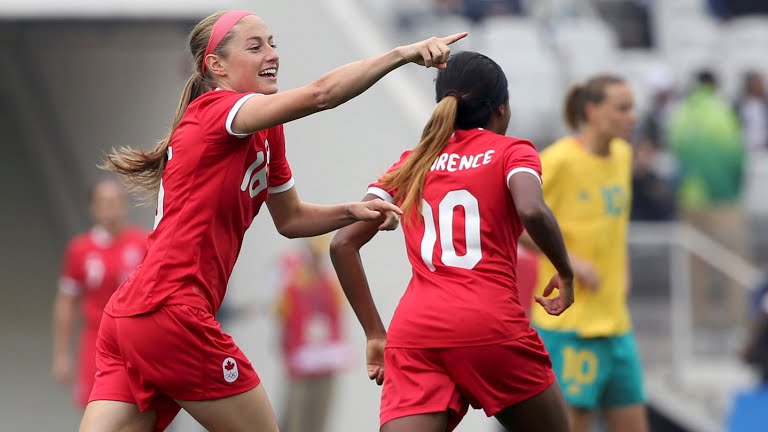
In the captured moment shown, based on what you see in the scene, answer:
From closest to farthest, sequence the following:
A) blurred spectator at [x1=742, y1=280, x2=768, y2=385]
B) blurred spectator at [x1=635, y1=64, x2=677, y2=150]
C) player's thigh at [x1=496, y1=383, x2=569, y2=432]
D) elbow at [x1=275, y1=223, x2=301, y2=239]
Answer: player's thigh at [x1=496, y1=383, x2=569, y2=432] → elbow at [x1=275, y1=223, x2=301, y2=239] → blurred spectator at [x1=742, y1=280, x2=768, y2=385] → blurred spectator at [x1=635, y1=64, x2=677, y2=150]

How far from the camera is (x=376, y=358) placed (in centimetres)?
568

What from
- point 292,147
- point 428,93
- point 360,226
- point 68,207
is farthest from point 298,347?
point 360,226

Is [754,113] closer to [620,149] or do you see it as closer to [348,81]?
[620,149]

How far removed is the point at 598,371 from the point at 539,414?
2219mm

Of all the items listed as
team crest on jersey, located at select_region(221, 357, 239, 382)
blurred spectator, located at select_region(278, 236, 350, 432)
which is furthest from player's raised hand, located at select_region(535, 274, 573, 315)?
blurred spectator, located at select_region(278, 236, 350, 432)

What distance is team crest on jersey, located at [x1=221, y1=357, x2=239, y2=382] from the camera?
5129mm

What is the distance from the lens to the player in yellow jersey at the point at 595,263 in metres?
7.55

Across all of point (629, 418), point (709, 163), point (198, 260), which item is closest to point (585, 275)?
point (629, 418)

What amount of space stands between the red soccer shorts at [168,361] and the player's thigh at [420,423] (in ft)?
1.79

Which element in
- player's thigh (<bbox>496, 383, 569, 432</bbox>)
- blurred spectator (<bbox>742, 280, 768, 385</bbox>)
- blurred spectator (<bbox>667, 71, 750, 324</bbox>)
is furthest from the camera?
blurred spectator (<bbox>667, 71, 750, 324</bbox>)

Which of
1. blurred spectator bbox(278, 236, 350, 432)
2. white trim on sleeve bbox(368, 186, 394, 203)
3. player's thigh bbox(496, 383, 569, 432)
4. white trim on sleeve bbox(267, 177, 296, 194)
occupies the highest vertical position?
white trim on sleeve bbox(267, 177, 296, 194)

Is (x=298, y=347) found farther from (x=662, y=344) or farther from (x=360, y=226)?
(x=360, y=226)

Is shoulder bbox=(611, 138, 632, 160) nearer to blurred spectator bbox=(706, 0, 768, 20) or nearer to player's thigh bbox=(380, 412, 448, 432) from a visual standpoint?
player's thigh bbox=(380, 412, 448, 432)

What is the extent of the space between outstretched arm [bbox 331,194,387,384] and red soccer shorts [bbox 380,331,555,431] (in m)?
0.30
